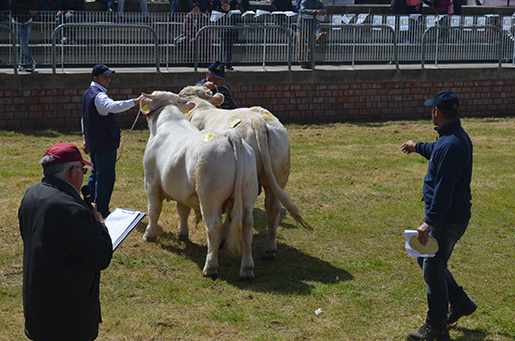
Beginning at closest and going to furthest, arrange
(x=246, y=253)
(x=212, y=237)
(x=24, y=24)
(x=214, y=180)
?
(x=214, y=180)
(x=212, y=237)
(x=246, y=253)
(x=24, y=24)

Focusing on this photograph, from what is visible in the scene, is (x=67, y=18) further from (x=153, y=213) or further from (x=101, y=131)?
(x=153, y=213)

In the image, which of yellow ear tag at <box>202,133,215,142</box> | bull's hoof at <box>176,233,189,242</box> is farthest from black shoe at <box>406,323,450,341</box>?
bull's hoof at <box>176,233,189,242</box>

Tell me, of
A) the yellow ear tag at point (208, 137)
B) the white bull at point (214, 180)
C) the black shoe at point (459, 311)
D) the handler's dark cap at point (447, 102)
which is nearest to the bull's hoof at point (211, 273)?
the white bull at point (214, 180)

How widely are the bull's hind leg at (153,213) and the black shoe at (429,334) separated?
357cm

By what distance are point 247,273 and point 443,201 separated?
2.54m

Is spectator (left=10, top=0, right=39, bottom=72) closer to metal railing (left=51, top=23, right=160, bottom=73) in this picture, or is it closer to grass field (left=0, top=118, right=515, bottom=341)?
metal railing (left=51, top=23, right=160, bottom=73)

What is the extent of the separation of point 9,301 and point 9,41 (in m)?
9.60

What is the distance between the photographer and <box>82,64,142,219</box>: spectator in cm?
777

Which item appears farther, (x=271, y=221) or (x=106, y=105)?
(x=106, y=105)

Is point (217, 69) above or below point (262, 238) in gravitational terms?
above

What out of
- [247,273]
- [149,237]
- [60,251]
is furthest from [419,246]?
[149,237]

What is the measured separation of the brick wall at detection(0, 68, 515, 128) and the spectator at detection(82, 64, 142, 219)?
627 cm

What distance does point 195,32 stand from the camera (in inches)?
601

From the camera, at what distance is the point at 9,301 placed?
19.2 ft
